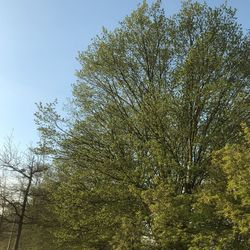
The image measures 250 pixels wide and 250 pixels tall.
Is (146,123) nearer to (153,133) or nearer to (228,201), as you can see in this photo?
(153,133)

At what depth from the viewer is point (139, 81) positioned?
75.3 ft

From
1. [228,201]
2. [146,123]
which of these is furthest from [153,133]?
[228,201]

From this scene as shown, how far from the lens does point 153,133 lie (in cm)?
2084

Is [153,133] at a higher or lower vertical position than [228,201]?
higher

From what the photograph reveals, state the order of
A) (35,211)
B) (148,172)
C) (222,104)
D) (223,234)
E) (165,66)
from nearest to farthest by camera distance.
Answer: (223,234) < (148,172) < (222,104) < (165,66) < (35,211)

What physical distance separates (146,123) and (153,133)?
0.59 meters

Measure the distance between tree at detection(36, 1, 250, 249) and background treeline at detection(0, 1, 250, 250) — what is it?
0.05 meters

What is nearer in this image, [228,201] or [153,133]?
[228,201]

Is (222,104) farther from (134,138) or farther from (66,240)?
(66,240)

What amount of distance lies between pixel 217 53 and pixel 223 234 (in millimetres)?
9588

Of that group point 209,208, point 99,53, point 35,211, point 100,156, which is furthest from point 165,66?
point 35,211

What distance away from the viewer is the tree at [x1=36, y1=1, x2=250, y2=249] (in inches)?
765

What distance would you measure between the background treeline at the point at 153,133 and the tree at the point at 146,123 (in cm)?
5

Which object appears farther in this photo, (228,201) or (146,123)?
(146,123)
